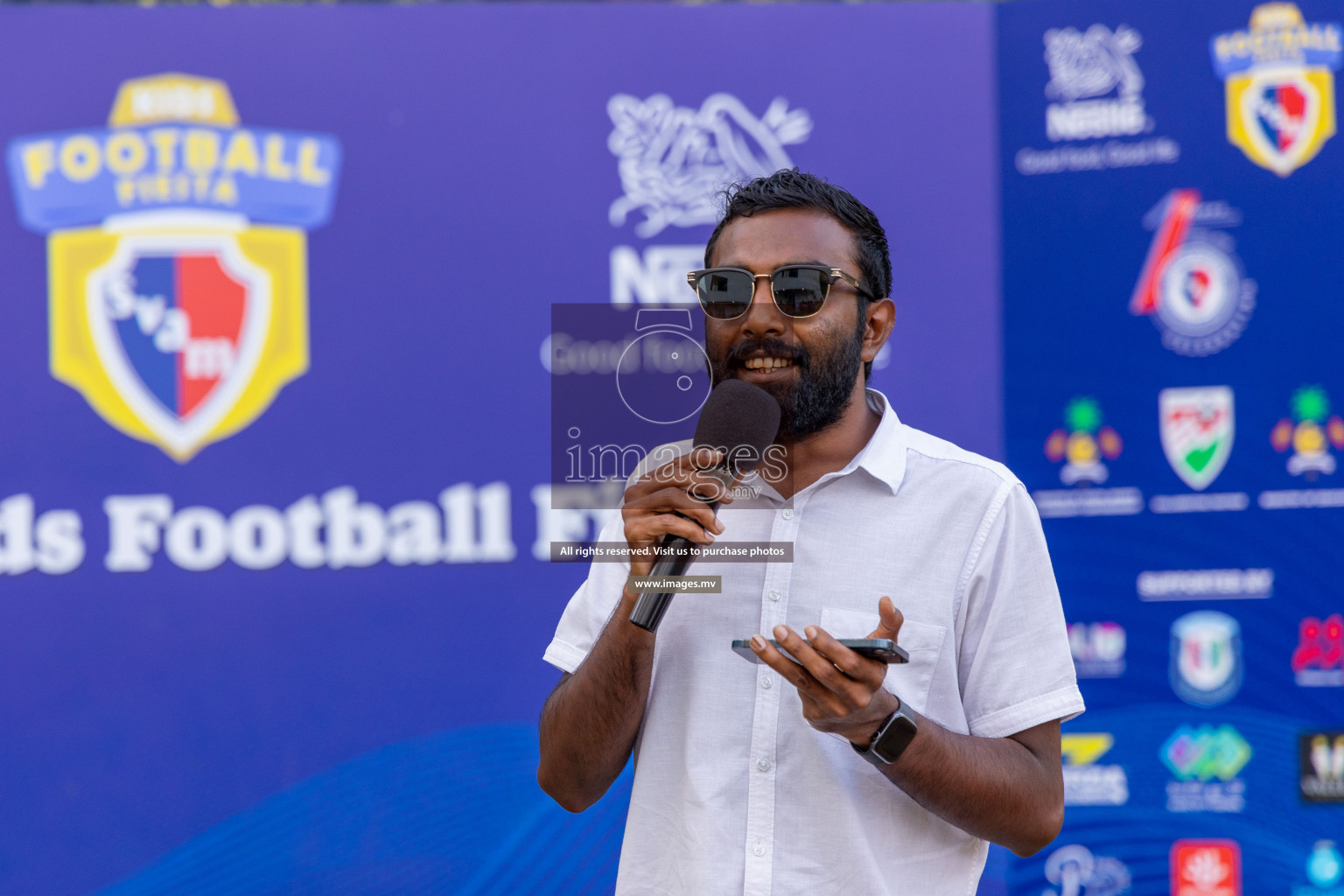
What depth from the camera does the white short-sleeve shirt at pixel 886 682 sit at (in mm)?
1444

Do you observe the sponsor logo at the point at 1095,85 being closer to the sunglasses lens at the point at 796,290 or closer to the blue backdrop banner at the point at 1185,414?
the blue backdrop banner at the point at 1185,414

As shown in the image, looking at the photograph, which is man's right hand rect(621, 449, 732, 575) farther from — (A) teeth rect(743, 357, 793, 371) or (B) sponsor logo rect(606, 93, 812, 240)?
(B) sponsor logo rect(606, 93, 812, 240)

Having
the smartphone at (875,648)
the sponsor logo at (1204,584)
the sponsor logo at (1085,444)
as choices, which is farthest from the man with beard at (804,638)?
the sponsor logo at (1204,584)

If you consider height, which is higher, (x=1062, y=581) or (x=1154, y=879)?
(x=1062, y=581)

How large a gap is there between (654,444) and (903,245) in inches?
75.8

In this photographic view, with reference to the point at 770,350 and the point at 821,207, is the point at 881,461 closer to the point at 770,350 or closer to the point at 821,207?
the point at 770,350

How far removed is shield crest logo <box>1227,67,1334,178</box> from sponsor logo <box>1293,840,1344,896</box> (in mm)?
2055

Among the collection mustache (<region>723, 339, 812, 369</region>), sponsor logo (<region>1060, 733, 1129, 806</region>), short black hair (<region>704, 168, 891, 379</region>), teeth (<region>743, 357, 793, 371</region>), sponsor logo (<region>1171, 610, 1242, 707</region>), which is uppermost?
short black hair (<region>704, 168, 891, 379</region>)

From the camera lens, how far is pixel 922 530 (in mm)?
1532

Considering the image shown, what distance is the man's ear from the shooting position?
5.53ft

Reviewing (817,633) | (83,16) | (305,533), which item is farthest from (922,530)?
(83,16)

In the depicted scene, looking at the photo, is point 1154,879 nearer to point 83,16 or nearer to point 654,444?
point 654,444

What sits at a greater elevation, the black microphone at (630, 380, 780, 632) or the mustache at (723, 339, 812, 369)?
the mustache at (723, 339, 812, 369)

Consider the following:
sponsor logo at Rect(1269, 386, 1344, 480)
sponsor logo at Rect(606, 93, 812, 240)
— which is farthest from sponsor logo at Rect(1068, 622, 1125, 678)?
sponsor logo at Rect(606, 93, 812, 240)
